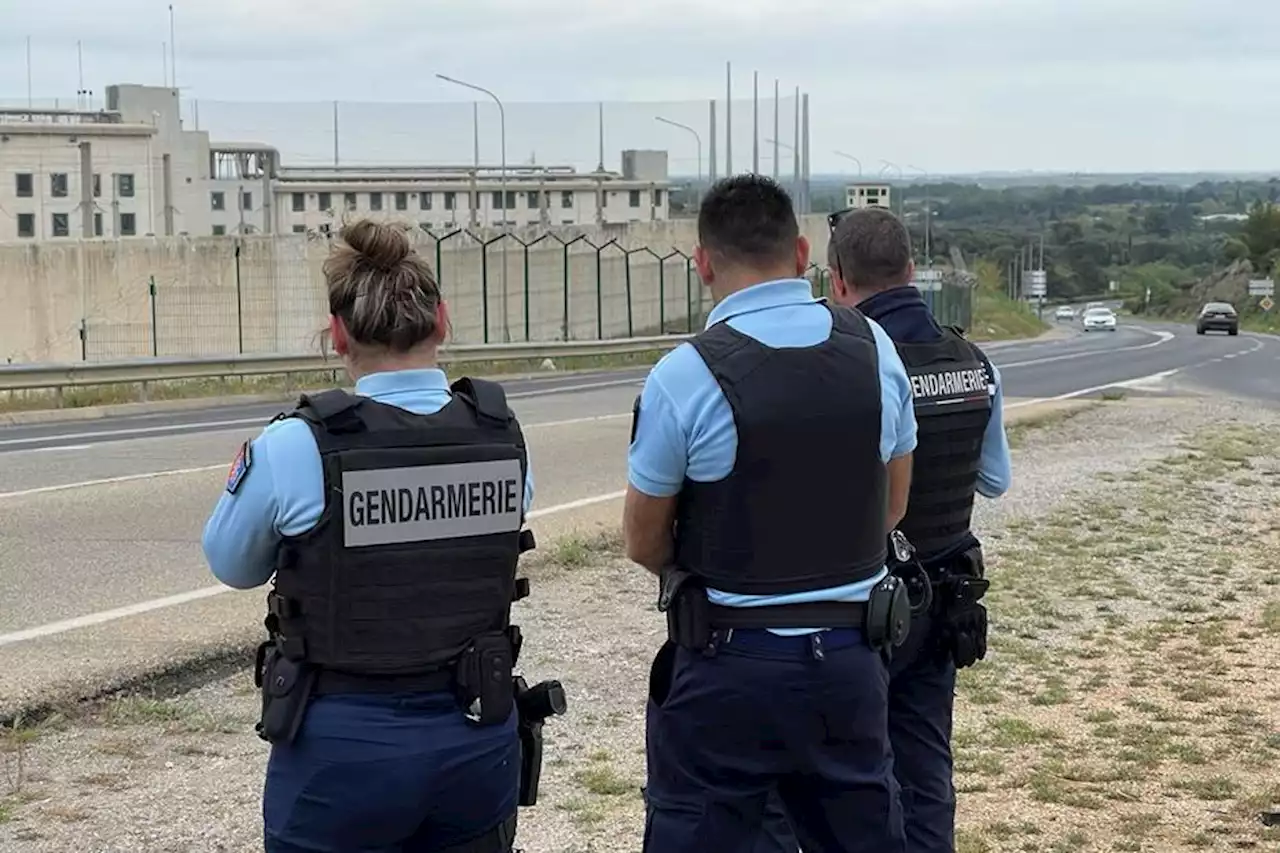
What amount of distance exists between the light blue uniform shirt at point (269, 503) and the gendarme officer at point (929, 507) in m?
1.80

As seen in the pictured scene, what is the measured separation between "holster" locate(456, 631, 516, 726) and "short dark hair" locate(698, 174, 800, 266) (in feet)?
3.49

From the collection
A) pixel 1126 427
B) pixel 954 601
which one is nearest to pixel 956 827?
pixel 954 601

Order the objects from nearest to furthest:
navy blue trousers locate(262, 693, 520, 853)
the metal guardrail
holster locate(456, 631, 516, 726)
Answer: navy blue trousers locate(262, 693, 520, 853)
holster locate(456, 631, 516, 726)
the metal guardrail

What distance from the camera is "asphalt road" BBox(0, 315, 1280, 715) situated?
301 inches

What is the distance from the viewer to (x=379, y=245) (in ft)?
10.9

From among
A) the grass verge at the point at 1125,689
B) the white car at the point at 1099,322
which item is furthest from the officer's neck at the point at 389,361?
the white car at the point at 1099,322

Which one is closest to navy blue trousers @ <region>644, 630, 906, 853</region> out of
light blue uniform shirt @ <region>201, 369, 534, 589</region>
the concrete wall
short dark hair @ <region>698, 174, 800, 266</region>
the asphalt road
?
short dark hair @ <region>698, 174, 800, 266</region>

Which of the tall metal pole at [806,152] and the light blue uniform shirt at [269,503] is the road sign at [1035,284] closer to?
the tall metal pole at [806,152]

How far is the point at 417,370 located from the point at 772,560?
2.92 feet

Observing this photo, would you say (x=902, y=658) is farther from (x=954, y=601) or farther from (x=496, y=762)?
(x=496, y=762)

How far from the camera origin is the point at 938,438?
15.2ft

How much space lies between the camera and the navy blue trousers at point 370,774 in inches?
126

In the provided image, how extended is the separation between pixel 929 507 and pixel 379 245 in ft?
6.45

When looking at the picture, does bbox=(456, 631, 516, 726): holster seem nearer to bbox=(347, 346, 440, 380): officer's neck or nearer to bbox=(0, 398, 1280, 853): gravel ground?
bbox=(347, 346, 440, 380): officer's neck
